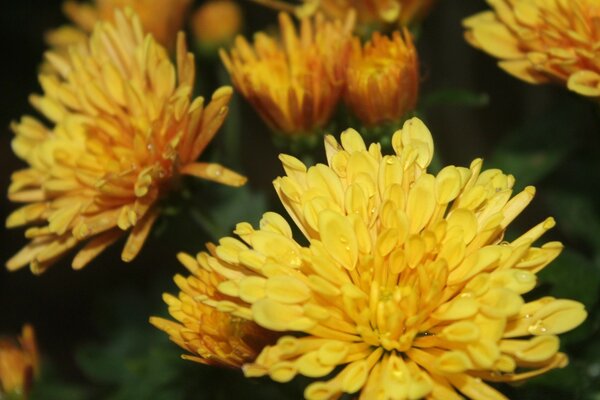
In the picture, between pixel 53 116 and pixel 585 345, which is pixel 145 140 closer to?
pixel 53 116

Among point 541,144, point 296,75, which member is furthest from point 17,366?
point 541,144

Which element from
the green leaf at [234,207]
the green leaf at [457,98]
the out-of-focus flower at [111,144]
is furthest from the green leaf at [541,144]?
the out-of-focus flower at [111,144]

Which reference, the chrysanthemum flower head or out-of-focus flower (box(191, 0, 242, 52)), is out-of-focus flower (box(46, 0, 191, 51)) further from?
the chrysanthemum flower head

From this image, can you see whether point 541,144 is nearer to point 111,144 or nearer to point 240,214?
point 240,214

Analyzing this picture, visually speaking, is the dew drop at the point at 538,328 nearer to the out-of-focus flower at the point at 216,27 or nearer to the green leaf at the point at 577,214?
the green leaf at the point at 577,214

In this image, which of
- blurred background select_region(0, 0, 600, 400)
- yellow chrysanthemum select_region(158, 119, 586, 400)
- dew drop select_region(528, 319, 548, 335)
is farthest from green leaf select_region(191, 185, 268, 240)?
dew drop select_region(528, 319, 548, 335)

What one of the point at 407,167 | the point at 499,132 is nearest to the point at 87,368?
the point at 407,167
